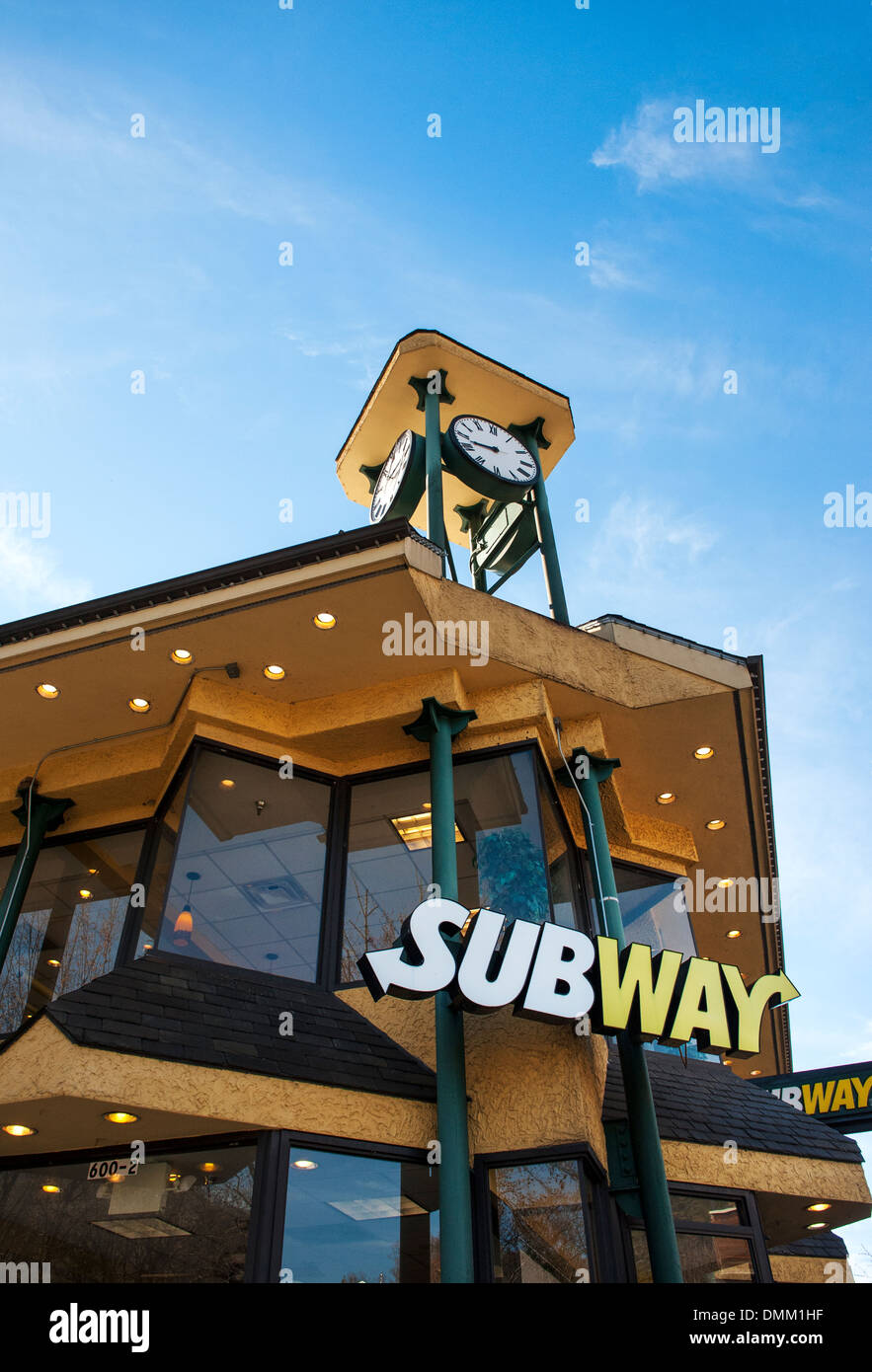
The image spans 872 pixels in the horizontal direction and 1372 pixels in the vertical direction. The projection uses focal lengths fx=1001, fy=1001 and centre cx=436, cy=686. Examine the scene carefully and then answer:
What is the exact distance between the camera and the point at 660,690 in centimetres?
980

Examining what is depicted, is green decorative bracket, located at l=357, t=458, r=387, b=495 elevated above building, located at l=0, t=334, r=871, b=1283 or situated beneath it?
elevated above

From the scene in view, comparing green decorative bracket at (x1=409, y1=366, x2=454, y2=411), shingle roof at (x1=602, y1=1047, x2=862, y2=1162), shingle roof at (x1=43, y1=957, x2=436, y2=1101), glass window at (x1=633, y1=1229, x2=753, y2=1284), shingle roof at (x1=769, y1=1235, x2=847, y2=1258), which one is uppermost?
green decorative bracket at (x1=409, y1=366, x2=454, y2=411)

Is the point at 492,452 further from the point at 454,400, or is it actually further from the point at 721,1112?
the point at 721,1112

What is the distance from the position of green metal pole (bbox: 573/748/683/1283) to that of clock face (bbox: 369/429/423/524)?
516 centimetres

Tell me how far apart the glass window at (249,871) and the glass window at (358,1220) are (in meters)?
1.74

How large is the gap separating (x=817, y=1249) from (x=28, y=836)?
432 inches

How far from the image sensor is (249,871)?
29.5ft

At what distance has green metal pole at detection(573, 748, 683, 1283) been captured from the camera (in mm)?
7445

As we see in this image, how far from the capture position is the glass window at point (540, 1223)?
22.5ft

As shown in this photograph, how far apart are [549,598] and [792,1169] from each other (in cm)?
648

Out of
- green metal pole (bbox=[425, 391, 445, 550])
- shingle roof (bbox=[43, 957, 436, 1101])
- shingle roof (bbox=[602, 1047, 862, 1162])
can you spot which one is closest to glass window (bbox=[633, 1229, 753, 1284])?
shingle roof (bbox=[602, 1047, 862, 1162])

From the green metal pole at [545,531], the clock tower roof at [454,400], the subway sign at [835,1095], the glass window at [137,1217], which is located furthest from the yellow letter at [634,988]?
the clock tower roof at [454,400]

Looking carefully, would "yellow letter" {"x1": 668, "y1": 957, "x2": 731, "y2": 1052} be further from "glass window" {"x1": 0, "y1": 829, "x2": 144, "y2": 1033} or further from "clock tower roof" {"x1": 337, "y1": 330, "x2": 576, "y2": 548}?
Answer: "clock tower roof" {"x1": 337, "y1": 330, "x2": 576, "y2": 548}

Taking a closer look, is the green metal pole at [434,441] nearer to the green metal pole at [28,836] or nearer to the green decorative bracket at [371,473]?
the green decorative bracket at [371,473]
